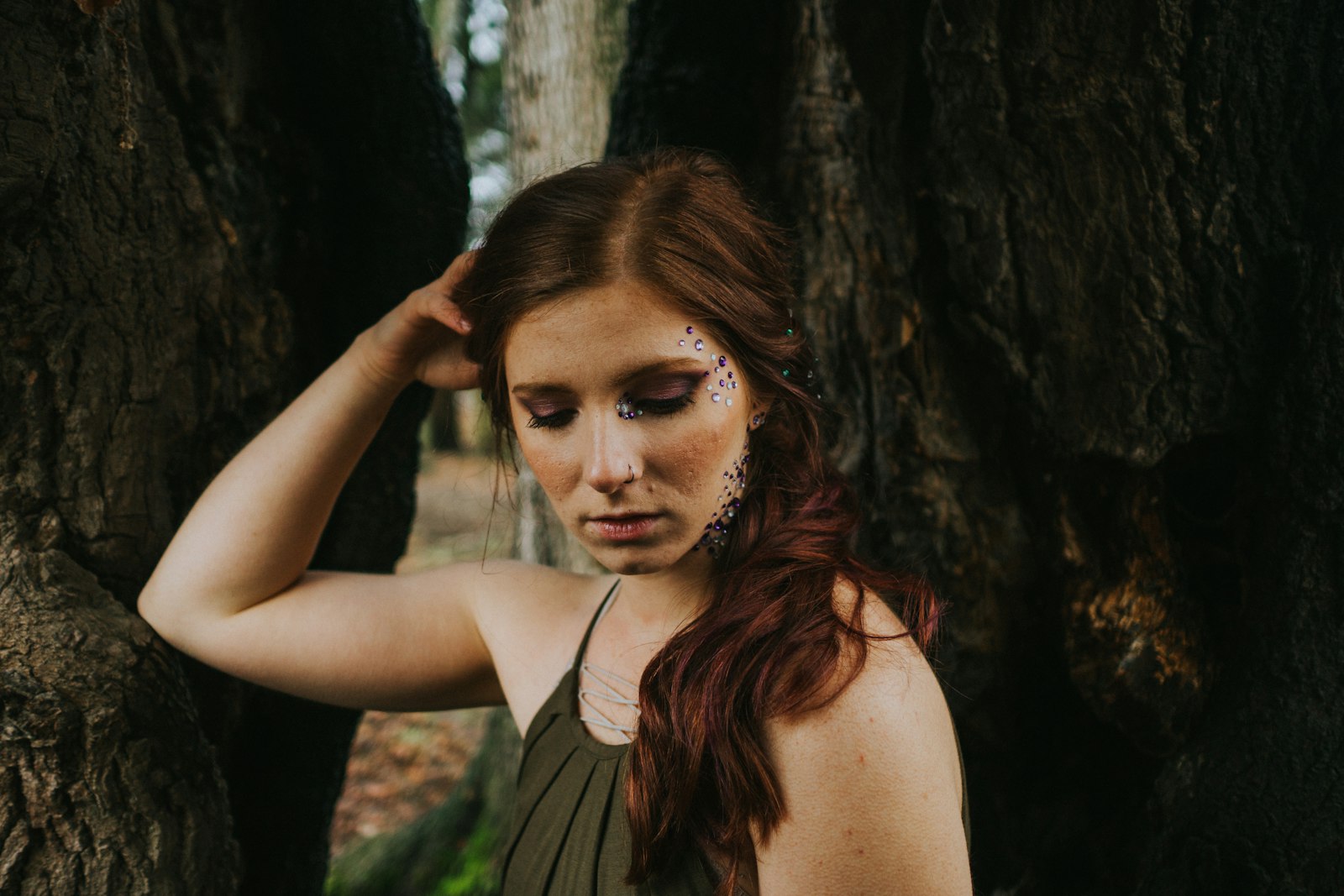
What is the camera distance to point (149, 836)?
6.46ft

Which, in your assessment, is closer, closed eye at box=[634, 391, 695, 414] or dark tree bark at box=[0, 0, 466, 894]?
closed eye at box=[634, 391, 695, 414]

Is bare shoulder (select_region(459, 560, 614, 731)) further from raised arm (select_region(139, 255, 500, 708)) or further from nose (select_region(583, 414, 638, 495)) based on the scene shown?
nose (select_region(583, 414, 638, 495))

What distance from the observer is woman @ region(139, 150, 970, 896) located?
1592 millimetres

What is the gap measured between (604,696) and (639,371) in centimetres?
75

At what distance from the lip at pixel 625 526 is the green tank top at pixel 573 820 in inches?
18.2

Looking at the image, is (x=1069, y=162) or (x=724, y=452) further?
(x=1069, y=162)

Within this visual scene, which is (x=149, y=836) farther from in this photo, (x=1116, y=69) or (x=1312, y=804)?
(x=1116, y=69)

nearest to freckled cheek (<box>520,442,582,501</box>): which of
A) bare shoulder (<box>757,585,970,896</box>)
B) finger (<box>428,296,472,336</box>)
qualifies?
finger (<box>428,296,472,336</box>)

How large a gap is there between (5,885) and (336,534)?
1.16 metres

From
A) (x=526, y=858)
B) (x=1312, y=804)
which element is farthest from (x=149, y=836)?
(x=1312, y=804)

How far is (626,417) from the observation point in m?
1.70

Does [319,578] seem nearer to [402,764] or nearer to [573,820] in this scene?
[573,820]

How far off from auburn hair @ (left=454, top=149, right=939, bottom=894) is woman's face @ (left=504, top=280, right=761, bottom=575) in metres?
0.05

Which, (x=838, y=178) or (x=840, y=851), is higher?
(x=838, y=178)
